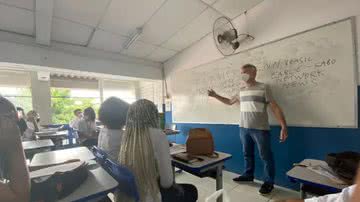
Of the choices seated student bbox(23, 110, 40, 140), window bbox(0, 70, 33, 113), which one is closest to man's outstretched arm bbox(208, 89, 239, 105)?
seated student bbox(23, 110, 40, 140)

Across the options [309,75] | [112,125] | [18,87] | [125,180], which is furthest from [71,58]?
[309,75]

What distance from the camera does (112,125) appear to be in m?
1.69

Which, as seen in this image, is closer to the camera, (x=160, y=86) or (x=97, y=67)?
(x=97, y=67)

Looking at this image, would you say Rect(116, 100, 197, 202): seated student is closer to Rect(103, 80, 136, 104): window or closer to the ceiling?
the ceiling

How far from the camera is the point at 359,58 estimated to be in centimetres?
189

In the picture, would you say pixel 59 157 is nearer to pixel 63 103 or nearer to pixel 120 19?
pixel 120 19

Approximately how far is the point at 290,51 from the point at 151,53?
2.87 metres

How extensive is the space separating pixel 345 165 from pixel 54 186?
158cm

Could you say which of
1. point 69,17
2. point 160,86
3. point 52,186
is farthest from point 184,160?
point 160,86

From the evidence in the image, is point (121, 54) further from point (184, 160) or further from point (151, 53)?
point (184, 160)

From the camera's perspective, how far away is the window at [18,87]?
5004 mm

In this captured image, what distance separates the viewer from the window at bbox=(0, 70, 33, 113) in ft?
16.4

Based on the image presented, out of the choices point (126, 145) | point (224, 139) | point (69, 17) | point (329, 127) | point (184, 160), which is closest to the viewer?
point (126, 145)

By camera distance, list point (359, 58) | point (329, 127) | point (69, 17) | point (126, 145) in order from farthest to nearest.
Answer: point (69, 17), point (329, 127), point (359, 58), point (126, 145)
